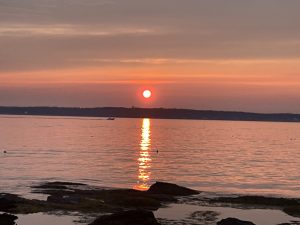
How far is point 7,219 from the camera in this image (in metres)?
38.0

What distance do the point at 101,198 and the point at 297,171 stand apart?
4799 cm

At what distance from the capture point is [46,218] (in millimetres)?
40594

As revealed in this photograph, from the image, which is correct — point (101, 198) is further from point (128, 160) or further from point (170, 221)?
point (128, 160)

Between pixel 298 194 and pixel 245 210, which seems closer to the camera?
pixel 245 210

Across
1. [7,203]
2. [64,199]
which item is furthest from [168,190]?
[7,203]

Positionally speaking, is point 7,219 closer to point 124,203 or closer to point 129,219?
point 129,219

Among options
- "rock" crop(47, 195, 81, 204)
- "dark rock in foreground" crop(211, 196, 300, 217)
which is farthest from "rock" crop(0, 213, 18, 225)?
"dark rock in foreground" crop(211, 196, 300, 217)

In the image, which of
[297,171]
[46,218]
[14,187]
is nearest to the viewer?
[46,218]

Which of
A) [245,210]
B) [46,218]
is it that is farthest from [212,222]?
[46,218]

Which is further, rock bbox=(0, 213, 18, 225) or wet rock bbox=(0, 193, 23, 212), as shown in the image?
wet rock bbox=(0, 193, 23, 212)

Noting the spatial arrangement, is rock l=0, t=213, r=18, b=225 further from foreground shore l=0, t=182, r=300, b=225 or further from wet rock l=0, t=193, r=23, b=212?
wet rock l=0, t=193, r=23, b=212

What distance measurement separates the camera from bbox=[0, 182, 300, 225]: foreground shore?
37.1 m

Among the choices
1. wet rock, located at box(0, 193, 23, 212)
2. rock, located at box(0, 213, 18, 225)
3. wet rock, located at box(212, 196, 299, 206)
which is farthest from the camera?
wet rock, located at box(212, 196, 299, 206)

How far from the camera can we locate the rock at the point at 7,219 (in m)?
37.3
